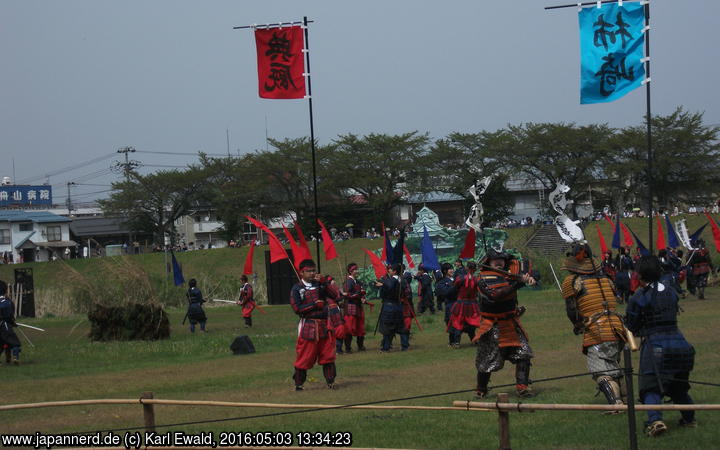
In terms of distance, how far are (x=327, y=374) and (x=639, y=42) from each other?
285 inches

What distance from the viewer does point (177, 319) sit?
1079 inches

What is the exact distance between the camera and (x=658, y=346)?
7.66 m

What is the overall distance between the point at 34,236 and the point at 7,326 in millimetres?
54688

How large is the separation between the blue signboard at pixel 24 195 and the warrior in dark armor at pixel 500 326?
7298 centimetres

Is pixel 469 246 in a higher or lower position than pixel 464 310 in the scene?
higher

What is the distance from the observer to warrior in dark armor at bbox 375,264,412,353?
15688 mm

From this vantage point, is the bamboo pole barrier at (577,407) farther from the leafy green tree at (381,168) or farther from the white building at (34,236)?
the white building at (34,236)

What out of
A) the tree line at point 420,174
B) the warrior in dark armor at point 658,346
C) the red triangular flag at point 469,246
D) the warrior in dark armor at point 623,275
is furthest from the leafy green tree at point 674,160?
the warrior in dark armor at point 658,346

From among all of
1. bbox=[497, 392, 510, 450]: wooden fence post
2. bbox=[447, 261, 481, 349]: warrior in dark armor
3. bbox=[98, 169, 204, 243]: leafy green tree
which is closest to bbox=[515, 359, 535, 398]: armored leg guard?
bbox=[497, 392, 510, 450]: wooden fence post

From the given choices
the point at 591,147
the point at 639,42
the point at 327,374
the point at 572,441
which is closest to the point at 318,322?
the point at 327,374

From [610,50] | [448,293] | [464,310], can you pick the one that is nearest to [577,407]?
[610,50]

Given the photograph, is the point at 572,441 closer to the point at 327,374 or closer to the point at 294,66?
the point at 327,374

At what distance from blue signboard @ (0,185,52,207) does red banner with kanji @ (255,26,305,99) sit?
64.5 m

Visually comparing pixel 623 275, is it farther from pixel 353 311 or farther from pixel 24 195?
pixel 24 195
